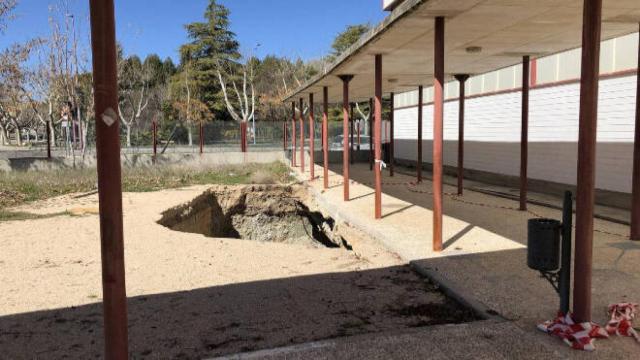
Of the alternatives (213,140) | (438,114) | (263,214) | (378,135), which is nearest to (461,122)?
(378,135)

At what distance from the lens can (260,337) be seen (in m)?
4.39

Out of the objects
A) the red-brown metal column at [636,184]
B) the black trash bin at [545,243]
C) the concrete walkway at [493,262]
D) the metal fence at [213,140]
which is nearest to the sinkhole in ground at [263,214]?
the concrete walkway at [493,262]

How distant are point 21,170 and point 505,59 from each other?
17753 millimetres

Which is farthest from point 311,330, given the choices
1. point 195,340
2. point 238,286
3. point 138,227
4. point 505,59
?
point 505,59

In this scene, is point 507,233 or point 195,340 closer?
point 195,340

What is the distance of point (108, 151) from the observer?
8.87ft

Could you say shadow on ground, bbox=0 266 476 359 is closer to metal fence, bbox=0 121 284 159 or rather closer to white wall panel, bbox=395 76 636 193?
white wall panel, bbox=395 76 636 193

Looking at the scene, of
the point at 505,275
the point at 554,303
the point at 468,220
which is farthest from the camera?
the point at 468,220

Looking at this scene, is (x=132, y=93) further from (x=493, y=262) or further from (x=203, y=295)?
(x=493, y=262)

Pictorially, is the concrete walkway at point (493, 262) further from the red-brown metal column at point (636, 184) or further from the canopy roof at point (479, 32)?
the canopy roof at point (479, 32)

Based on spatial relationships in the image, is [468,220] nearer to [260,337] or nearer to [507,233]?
[507,233]

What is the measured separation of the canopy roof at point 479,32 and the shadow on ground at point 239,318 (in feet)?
10.6

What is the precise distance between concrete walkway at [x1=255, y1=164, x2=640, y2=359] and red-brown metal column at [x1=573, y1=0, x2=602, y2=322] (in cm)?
42

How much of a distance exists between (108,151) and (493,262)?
4.94 metres
